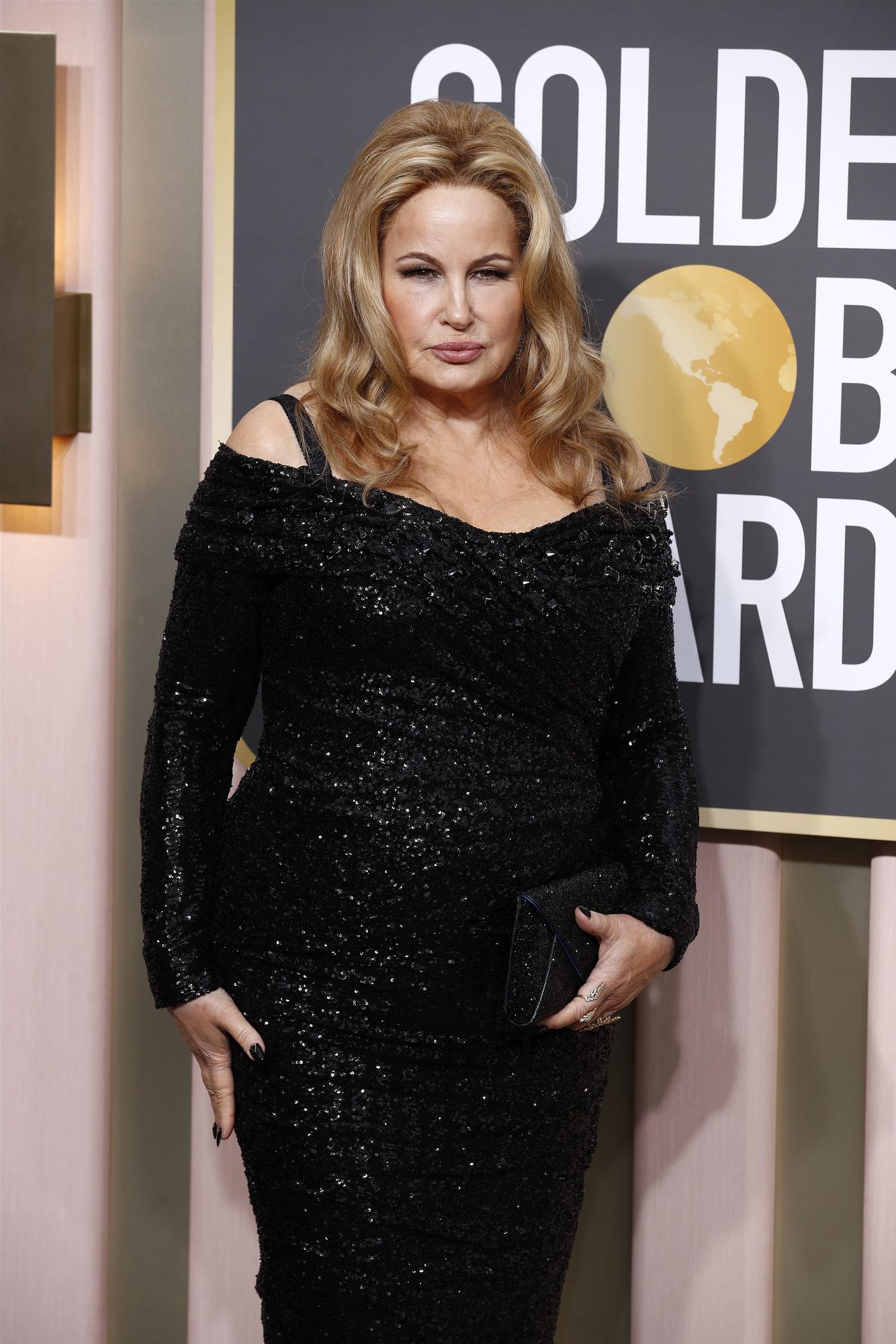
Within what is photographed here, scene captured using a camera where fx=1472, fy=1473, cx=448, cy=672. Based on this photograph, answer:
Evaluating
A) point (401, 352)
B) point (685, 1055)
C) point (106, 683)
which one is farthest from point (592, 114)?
point (685, 1055)

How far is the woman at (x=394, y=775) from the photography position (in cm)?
154

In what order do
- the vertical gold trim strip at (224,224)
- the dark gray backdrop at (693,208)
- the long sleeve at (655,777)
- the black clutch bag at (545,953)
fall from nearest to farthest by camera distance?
1. the black clutch bag at (545,953)
2. the long sleeve at (655,777)
3. the dark gray backdrop at (693,208)
4. the vertical gold trim strip at (224,224)

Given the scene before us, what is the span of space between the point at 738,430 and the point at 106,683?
3.29 feet

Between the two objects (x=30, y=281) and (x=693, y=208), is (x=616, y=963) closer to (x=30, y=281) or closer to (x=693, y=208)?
(x=693, y=208)

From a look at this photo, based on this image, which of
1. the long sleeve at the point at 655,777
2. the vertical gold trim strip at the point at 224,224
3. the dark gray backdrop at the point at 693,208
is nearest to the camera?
the long sleeve at the point at 655,777

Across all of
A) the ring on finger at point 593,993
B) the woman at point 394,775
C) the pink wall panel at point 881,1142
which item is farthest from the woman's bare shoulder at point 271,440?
the pink wall panel at point 881,1142

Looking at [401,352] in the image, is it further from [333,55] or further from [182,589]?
[333,55]

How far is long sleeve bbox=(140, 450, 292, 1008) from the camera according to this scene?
1.55 metres

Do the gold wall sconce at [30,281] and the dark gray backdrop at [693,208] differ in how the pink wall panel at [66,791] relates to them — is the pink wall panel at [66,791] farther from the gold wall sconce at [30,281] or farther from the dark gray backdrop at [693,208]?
the dark gray backdrop at [693,208]

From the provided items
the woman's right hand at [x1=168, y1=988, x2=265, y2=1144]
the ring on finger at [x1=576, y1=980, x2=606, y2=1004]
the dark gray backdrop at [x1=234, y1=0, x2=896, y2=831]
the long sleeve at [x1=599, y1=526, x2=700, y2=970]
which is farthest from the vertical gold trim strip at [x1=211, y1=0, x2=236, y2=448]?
the ring on finger at [x1=576, y1=980, x2=606, y2=1004]

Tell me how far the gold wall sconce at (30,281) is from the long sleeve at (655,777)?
0.92m

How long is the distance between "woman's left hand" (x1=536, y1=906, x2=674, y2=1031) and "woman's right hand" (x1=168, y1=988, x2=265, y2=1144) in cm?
32

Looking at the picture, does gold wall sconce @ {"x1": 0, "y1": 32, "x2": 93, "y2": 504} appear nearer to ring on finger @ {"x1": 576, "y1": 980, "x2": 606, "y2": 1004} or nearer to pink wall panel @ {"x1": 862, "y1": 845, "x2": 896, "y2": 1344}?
ring on finger @ {"x1": 576, "y1": 980, "x2": 606, "y2": 1004}

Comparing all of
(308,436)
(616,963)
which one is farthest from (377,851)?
(308,436)
